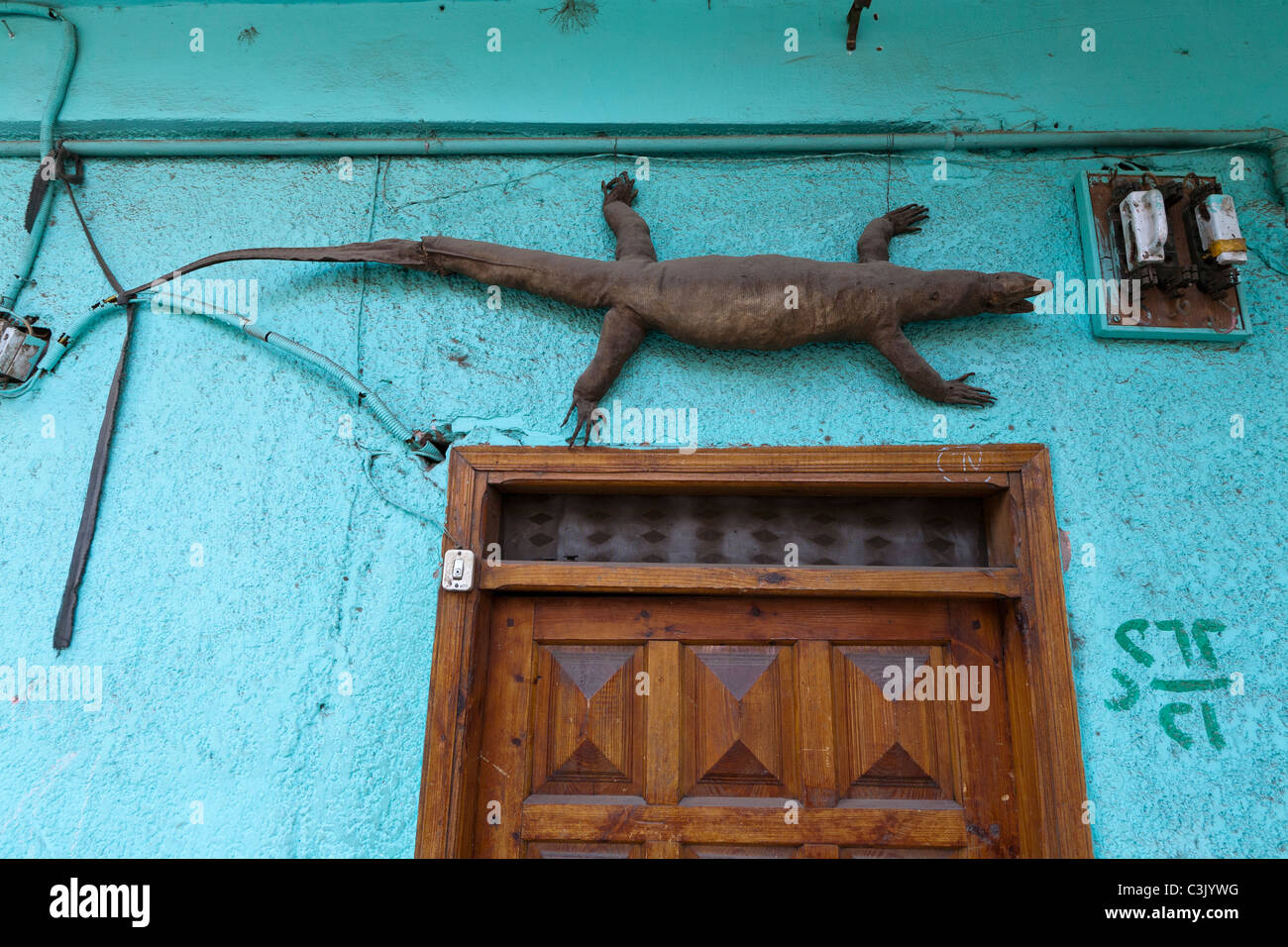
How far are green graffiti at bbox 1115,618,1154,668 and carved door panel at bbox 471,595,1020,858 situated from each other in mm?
301

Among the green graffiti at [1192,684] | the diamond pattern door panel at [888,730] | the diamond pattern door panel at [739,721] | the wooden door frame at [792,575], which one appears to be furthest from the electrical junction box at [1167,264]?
the diamond pattern door panel at [739,721]

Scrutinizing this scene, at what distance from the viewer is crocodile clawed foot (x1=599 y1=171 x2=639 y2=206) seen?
7.80ft

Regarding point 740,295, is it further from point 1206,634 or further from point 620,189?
point 1206,634

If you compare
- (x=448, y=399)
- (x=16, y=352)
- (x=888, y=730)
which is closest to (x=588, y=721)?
(x=888, y=730)

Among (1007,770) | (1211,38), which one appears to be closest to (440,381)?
(1007,770)

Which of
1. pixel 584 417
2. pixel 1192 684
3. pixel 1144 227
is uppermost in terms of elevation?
pixel 1144 227

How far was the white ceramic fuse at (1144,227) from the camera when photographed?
2.16 meters

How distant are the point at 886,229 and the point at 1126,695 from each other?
4.78 feet

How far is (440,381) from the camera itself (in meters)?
2.26

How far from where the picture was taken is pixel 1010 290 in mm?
2148

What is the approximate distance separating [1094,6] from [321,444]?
2.89 m

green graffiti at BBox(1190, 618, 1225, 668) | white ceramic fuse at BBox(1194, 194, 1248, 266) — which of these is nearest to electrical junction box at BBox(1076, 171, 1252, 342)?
white ceramic fuse at BBox(1194, 194, 1248, 266)

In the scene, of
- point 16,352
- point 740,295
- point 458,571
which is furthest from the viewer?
point 16,352

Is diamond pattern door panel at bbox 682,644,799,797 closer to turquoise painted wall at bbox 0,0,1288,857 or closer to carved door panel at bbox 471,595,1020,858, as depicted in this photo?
carved door panel at bbox 471,595,1020,858
